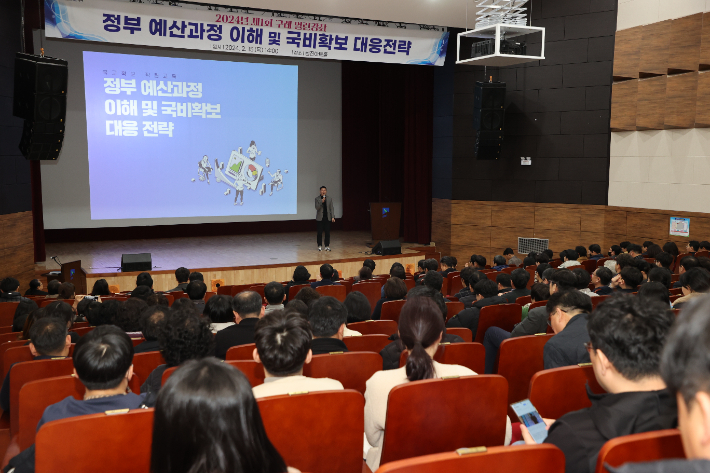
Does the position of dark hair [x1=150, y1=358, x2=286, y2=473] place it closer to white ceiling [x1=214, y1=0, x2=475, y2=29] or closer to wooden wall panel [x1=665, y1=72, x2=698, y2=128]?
white ceiling [x1=214, y1=0, x2=475, y2=29]

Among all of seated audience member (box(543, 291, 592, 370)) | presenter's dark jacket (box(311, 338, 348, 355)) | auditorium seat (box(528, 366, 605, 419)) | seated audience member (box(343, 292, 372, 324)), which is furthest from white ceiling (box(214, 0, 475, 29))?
auditorium seat (box(528, 366, 605, 419))

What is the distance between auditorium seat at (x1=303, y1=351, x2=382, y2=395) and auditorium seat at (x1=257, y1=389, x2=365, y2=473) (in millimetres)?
602

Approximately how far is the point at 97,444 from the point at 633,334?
4.98ft

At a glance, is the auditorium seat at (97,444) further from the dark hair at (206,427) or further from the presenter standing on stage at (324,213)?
the presenter standing on stage at (324,213)

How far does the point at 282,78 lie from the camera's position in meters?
12.0

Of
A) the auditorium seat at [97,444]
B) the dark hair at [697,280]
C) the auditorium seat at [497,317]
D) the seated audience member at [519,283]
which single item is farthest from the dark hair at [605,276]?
the auditorium seat at [97,444]

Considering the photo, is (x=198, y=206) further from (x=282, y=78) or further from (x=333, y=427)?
(x=333, y=427)

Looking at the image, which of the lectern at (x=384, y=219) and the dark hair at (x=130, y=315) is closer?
the dark hair at (x=130, y=315)

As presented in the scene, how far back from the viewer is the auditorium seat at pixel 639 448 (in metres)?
1.26

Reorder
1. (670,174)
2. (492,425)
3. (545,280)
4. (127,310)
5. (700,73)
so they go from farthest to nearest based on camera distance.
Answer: (670,174), (700,73), (545,280), (127,310), (492,425)

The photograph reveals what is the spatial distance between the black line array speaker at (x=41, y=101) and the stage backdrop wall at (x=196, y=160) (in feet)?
11.4

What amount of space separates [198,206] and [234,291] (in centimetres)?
573

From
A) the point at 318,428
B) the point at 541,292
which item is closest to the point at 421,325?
the point at 318,428

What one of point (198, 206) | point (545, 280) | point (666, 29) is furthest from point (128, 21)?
point (666, 29)
